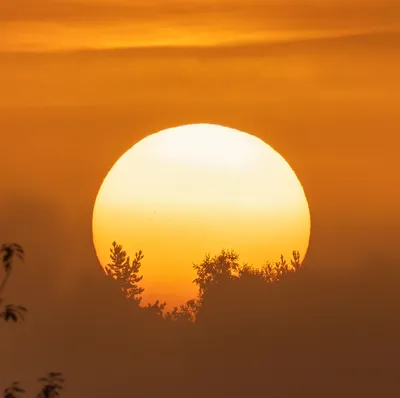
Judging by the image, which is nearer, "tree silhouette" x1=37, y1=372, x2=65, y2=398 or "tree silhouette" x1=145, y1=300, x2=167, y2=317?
"tree silhouette" x1=37, y1=372, x2=65, y2=398

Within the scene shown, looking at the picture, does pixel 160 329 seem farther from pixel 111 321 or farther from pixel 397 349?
pixel 397 349

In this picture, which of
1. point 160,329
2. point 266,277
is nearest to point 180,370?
point 160,329

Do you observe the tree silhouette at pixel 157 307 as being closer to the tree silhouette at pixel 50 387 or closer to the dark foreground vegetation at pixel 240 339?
the dark foreground vegetation at pixel 240 339

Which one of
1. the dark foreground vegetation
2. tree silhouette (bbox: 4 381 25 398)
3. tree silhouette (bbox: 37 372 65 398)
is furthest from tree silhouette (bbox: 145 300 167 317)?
tree silhouette (bbox: 4 381 25 398)

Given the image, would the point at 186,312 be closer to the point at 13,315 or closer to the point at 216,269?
the point at 216,269

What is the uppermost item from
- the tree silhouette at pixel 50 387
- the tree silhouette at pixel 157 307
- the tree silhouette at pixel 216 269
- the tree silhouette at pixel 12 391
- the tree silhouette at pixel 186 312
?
the tree silhouette at pixel 216 269

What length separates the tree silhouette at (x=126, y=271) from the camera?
59.0 m

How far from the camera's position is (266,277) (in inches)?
2552

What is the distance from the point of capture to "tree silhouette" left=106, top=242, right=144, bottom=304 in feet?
194

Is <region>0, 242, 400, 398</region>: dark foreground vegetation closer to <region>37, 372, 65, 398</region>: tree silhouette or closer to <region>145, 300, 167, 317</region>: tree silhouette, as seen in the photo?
<region>145, 300, 167, 317</region>: tree silhouette

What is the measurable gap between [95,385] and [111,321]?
9653mm

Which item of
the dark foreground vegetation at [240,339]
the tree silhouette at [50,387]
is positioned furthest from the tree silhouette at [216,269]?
the tree silhouette at [50,387]

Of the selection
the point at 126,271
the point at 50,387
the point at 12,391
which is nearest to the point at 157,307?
the point at 126,271

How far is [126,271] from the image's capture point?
2387 inches
